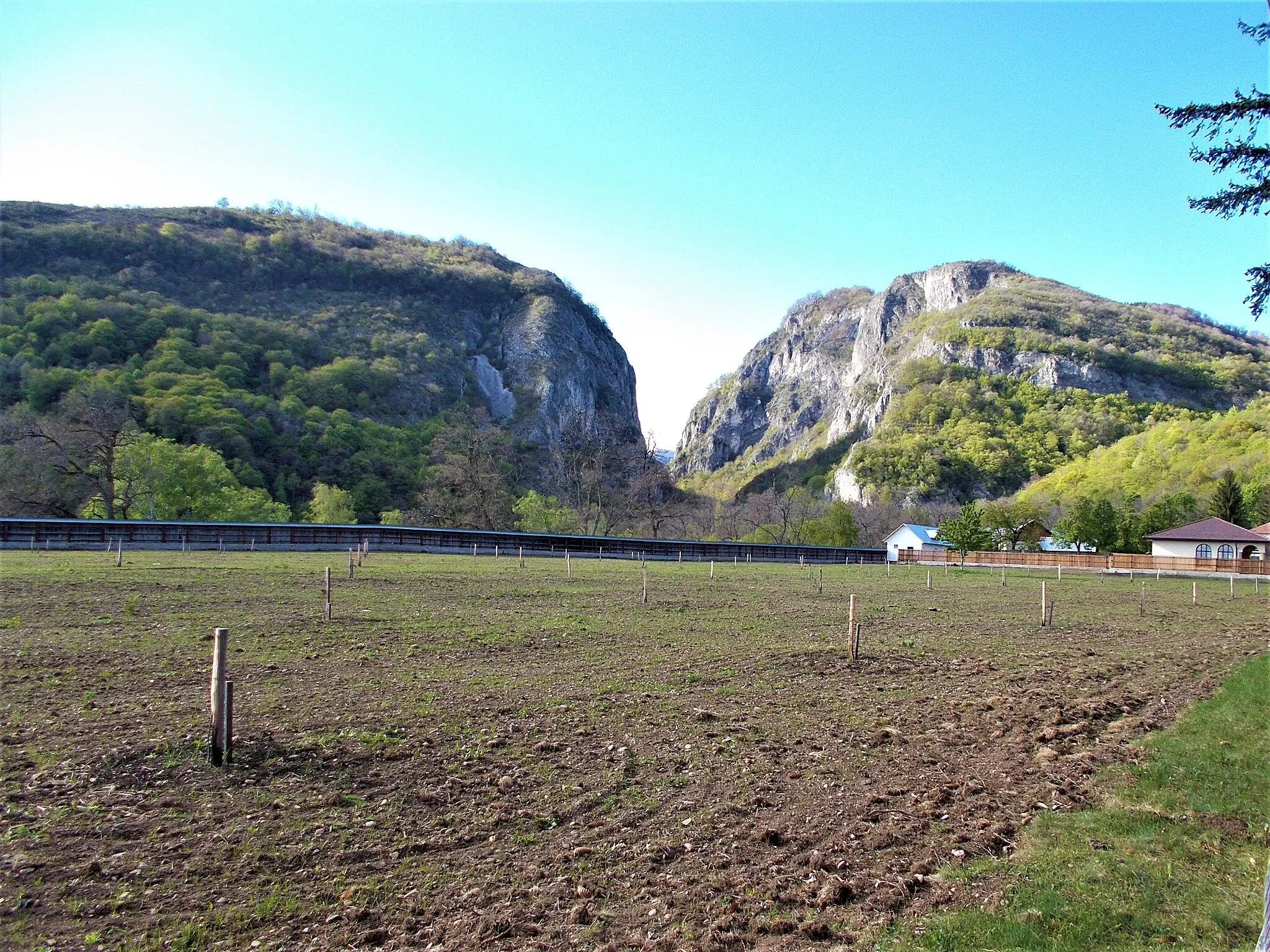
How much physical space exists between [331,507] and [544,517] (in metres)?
21.8

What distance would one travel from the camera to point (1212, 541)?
66875 millimetres

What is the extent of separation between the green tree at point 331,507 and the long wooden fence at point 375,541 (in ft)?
53.2

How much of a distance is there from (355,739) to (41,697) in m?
4.78

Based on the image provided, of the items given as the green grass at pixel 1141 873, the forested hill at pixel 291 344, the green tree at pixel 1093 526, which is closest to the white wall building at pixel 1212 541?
the green tree at pixel 1093 526

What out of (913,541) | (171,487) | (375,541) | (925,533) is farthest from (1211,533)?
(171,487)

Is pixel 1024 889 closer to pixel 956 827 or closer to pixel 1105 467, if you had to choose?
pixel 956 827

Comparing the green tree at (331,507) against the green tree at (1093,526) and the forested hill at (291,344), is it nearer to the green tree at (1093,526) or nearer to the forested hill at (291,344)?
the forested hill at (291,344)

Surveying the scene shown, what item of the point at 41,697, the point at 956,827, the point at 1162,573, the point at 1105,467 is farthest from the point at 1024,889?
the point at 1105,467

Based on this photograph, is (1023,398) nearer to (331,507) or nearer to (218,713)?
(331,507)

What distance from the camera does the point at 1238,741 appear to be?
916cm

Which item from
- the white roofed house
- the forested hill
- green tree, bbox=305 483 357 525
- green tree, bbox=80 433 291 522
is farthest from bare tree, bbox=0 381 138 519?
the white roofed house

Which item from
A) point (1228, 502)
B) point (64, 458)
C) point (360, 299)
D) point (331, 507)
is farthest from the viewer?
point (360, 299)

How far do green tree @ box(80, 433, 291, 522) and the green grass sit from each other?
6593cm

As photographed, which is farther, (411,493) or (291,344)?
(291,344)
